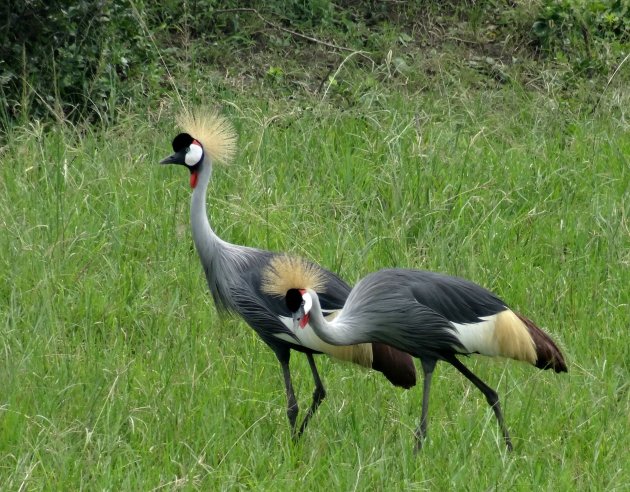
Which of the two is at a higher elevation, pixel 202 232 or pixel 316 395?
pixel 202 232

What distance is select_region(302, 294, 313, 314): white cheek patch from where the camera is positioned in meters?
3.72

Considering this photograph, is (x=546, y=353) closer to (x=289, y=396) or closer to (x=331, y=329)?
(x=331, y=329)

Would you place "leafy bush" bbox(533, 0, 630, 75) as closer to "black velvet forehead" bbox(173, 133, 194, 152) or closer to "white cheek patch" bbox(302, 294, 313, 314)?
"black velvet forehead" bbox(173, 133, 194, 152)

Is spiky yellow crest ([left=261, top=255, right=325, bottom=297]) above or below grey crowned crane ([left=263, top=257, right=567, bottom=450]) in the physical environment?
above

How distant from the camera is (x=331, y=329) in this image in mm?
3773

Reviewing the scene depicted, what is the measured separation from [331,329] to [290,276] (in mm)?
203

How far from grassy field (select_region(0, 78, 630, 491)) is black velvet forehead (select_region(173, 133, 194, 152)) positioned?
575 mm

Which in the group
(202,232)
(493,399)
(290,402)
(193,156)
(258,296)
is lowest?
(290,402)

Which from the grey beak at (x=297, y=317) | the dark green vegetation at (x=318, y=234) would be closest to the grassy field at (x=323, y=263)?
the dark green vegetation at (x=318, y=234)

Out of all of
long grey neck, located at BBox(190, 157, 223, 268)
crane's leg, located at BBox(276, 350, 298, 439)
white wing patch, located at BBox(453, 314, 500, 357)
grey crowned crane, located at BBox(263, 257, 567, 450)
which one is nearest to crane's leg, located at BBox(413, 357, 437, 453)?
grey crowned crane, located at BBox(263, 257, 567, 450)

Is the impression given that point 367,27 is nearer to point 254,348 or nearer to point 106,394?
point 254,348

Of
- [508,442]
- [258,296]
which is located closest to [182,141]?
[258,296]

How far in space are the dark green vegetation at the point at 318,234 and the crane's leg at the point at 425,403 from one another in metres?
0.04

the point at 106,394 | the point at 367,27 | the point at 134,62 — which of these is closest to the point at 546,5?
the point at 367,27
